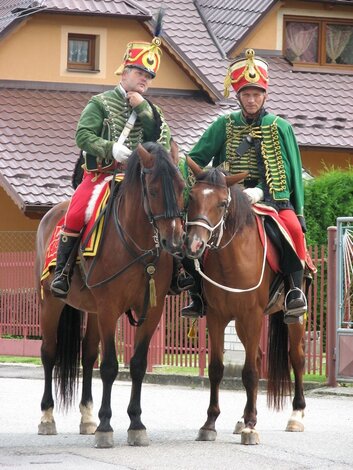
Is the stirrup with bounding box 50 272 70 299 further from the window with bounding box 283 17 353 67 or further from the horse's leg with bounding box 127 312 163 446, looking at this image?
the window with bounding box 283 17 353 67

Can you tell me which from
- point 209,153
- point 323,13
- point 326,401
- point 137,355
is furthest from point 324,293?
point 323,13

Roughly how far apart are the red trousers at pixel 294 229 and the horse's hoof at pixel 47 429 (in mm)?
2466

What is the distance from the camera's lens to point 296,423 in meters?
12.4

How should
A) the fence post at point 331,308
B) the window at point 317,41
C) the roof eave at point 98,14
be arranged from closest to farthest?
the fence post at point 331,308 → the roof eave at point 98,14 → the window at point 317,41

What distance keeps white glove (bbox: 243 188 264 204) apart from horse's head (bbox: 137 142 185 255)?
3.64ft

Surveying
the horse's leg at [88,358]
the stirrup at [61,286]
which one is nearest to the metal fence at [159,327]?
the horse's leg at [88,358]

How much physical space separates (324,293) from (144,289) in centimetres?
738

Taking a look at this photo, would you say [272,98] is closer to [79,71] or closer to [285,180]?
[79,71]

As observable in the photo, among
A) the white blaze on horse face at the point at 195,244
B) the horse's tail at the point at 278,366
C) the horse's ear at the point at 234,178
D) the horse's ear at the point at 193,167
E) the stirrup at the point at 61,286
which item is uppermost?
the horse's ear at the point at 193,167

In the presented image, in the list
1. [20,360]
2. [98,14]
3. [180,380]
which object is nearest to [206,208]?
[180,380]

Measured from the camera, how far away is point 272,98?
30203mm

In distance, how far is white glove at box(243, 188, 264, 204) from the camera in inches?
472

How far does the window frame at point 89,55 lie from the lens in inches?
1174

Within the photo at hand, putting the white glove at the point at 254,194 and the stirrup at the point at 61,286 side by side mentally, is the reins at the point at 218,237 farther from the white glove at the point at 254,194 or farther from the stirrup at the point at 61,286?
the stirrup at the point at 61,286
